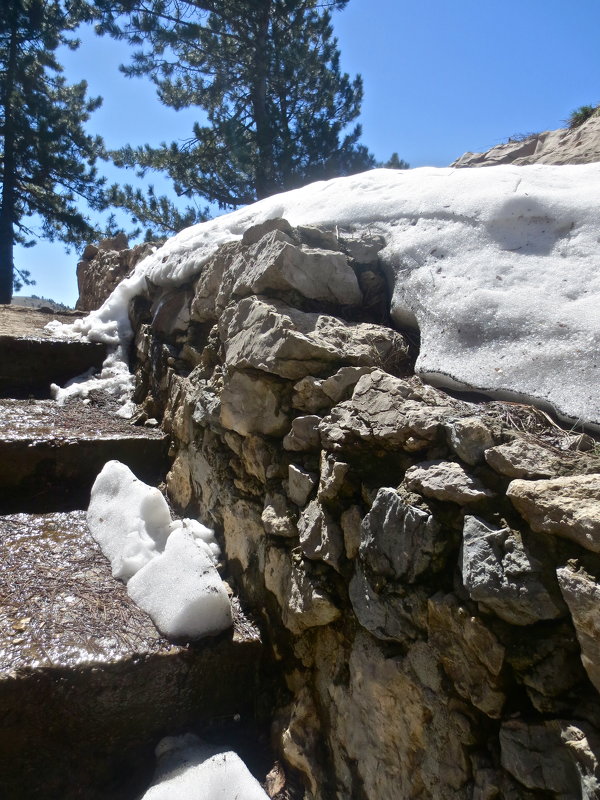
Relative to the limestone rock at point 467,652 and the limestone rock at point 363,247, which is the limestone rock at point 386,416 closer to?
the limestone rock at point 467,652

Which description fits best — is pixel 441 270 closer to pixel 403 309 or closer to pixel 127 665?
pixel 403 309

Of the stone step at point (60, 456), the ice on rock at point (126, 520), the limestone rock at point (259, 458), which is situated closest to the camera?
the limestone rock at point (259, 458)

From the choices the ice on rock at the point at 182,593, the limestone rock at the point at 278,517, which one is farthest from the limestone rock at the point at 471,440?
the ice on rock at the point at 182,593

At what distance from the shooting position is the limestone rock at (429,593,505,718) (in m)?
1.28

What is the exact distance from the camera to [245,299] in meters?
2.60

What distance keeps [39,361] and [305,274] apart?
8.07 feet

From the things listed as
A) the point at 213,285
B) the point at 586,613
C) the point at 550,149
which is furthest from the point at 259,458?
the point at 550,149

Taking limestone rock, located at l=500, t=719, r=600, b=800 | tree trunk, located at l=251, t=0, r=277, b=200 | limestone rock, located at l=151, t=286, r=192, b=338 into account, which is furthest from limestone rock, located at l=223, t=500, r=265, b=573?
tree trunk, located at l=251, t=0, r=277, b=200

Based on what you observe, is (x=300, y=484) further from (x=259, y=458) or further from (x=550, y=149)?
(x=550, y=149)

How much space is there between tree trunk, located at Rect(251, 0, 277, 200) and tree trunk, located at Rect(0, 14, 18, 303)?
191 inches

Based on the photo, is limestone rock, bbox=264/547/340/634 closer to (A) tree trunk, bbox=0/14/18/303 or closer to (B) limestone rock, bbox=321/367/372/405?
(B) limestone rock, bbox=321/367/372/405

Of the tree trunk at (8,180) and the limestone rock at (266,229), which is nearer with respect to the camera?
the limestone rock at (266,229)

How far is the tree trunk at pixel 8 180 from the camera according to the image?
10484 mm

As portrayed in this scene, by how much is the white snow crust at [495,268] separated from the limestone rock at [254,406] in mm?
570
